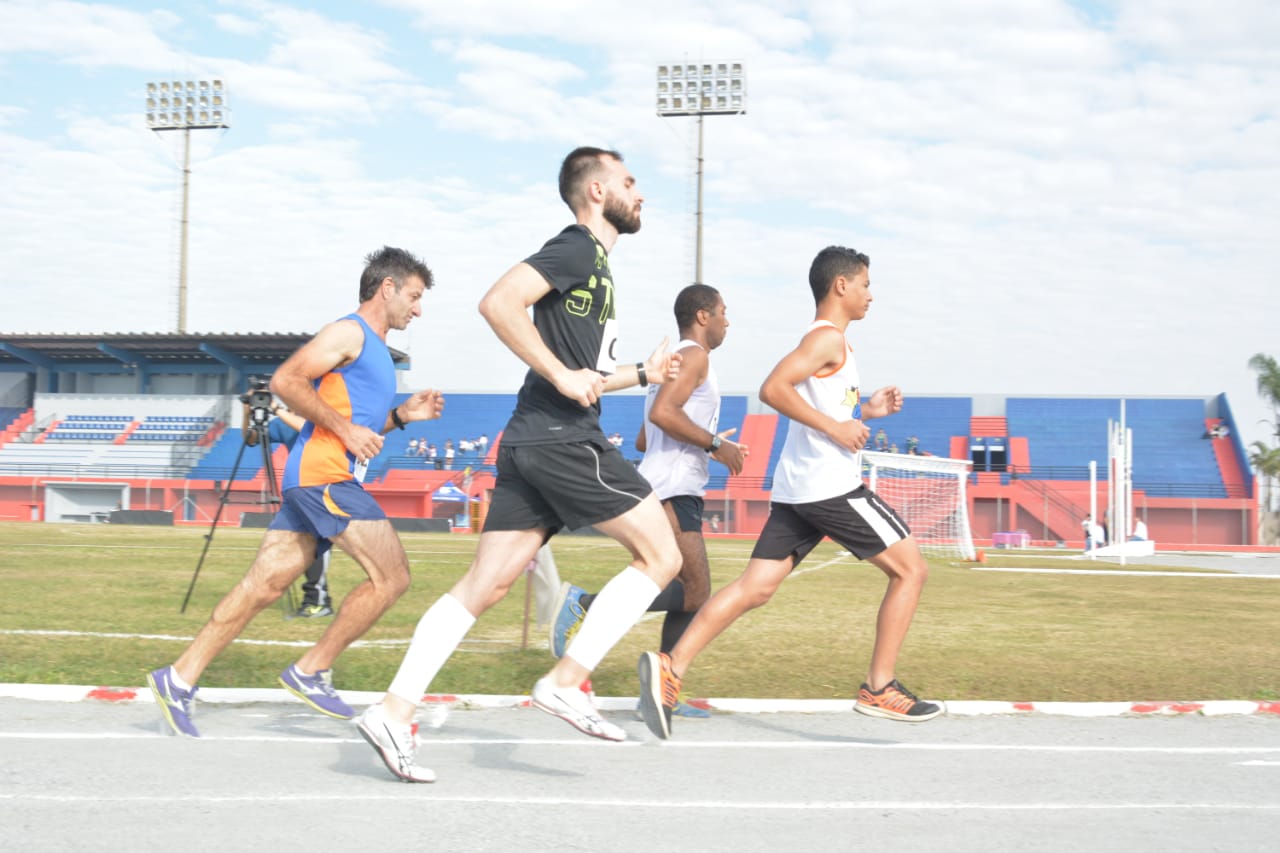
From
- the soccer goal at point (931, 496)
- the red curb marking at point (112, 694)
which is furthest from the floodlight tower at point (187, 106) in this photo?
the red curb marking at point (112, 694)

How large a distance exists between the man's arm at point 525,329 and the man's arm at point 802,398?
127 cm

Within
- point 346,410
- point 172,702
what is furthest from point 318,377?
point 172,702

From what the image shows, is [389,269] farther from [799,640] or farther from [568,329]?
[799,640]

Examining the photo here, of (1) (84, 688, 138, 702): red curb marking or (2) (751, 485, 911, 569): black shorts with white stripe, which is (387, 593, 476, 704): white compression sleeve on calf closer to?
(2) (751, 485, 911, 569): black shorts with white stripe

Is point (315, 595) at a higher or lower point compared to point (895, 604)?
lower

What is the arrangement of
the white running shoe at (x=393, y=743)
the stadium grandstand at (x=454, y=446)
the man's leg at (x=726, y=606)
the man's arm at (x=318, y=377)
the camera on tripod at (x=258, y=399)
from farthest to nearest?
1. the stadium grandstand at (x=454, y=446)
2. the camera on tripod at (x=258, y=399)
3. the man's leg at (x=726, y=606)
4. the man's arm at (x=318, y=377)
5. the white running shoe at (x=393, y=743)

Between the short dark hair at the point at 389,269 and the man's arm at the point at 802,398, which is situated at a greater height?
the short dark hair at the point at 389,269

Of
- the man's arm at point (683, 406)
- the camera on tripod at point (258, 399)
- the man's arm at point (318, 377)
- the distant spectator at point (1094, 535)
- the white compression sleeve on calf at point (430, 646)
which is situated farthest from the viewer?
the distant spectator at point (1094, 535)

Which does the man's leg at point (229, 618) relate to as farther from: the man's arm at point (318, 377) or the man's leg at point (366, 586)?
the man's arm at point (318, 377)

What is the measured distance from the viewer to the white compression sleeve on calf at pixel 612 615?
4348mm

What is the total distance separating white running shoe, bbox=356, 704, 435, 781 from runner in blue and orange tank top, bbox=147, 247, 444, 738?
1.04m

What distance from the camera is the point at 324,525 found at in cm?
502

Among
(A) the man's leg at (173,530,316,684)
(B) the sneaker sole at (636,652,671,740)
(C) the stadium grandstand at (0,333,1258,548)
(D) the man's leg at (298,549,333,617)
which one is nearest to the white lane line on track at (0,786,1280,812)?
(B) the sneaker sole at (636,652,671,740)

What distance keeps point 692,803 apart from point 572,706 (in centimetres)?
59
